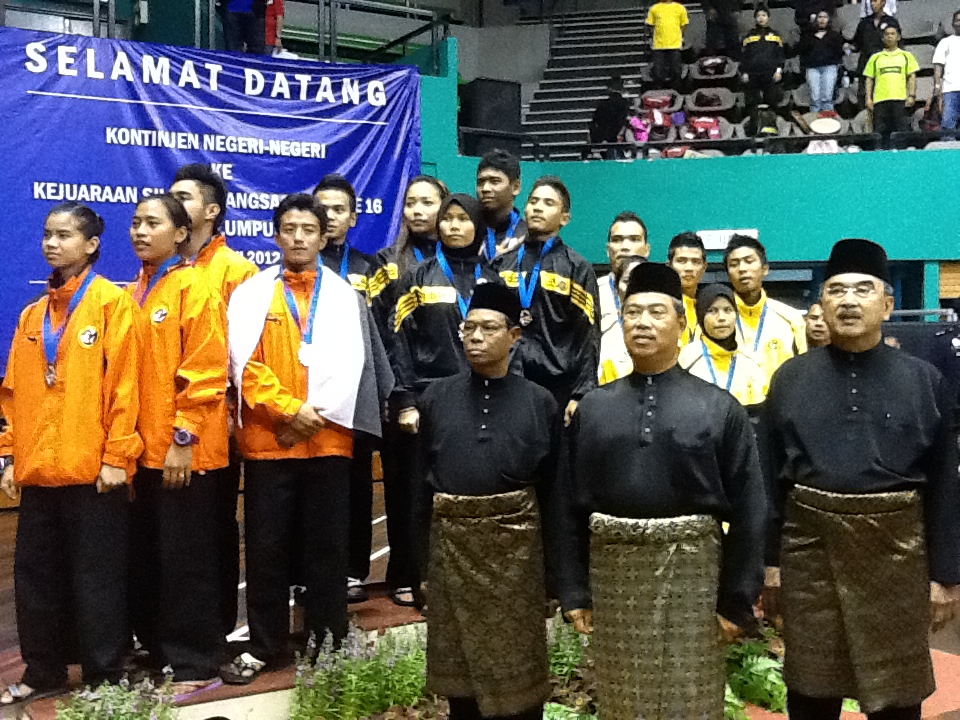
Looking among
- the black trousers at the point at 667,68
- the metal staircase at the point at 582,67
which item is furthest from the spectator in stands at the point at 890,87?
the metal staircase at the point at 582,67

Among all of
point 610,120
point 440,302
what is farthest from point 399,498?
point 610,120

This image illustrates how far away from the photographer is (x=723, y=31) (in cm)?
1291

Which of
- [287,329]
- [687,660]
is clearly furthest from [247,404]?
[687,660]

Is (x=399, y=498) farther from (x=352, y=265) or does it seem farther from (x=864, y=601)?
(x=864, y=601)

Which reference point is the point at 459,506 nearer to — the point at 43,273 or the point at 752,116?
the point at 43,273

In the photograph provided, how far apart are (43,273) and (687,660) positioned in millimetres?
5487

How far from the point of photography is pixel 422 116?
9312 millimetres

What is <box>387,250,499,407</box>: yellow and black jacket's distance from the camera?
397cm

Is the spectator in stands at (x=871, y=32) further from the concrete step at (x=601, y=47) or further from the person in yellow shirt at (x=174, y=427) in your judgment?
the person in yellow shirt at (x=174, y=427)

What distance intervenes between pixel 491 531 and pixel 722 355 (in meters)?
1.98

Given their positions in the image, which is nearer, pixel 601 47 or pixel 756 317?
pixel 756 317

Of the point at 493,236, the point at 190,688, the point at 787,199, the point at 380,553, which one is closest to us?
the point at 190,688

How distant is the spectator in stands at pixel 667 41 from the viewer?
1260cm

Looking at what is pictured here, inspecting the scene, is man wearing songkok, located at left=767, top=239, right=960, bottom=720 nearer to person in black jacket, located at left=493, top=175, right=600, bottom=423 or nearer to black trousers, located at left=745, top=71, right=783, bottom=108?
person in black jacket, located at left=493, top=175, right=600, bottom=423
